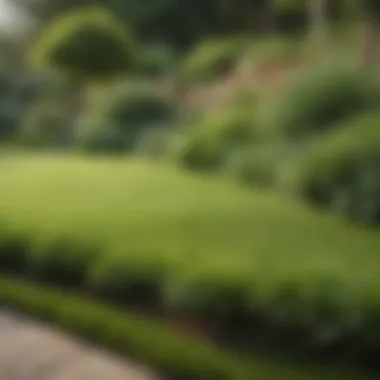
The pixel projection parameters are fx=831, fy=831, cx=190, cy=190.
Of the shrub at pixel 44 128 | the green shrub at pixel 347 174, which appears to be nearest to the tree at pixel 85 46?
the shrub at pixel 44 128

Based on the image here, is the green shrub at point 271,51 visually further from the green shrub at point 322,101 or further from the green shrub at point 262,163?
the green shrub at point 262,163

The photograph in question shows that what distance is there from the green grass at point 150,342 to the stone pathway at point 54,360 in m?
0.04

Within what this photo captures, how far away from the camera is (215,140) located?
445 centimetres

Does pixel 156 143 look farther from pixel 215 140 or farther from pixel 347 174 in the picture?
pixel 347 174

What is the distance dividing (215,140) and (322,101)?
70 centimetres

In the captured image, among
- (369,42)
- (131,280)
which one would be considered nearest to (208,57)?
(369,42)

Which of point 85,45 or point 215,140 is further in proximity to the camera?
point 85,45

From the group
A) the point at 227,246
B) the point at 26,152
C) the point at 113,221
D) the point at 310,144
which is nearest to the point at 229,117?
the point at 310,144

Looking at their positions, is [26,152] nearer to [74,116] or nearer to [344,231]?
[74,116]

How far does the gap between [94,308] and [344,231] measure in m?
0.84

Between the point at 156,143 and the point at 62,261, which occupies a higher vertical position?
the point at 156,143

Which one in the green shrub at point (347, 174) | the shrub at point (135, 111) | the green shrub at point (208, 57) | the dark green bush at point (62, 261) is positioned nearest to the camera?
the dark green bush at point (62, 261)

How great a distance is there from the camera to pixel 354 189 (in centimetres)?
290

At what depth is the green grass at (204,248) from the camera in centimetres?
195
